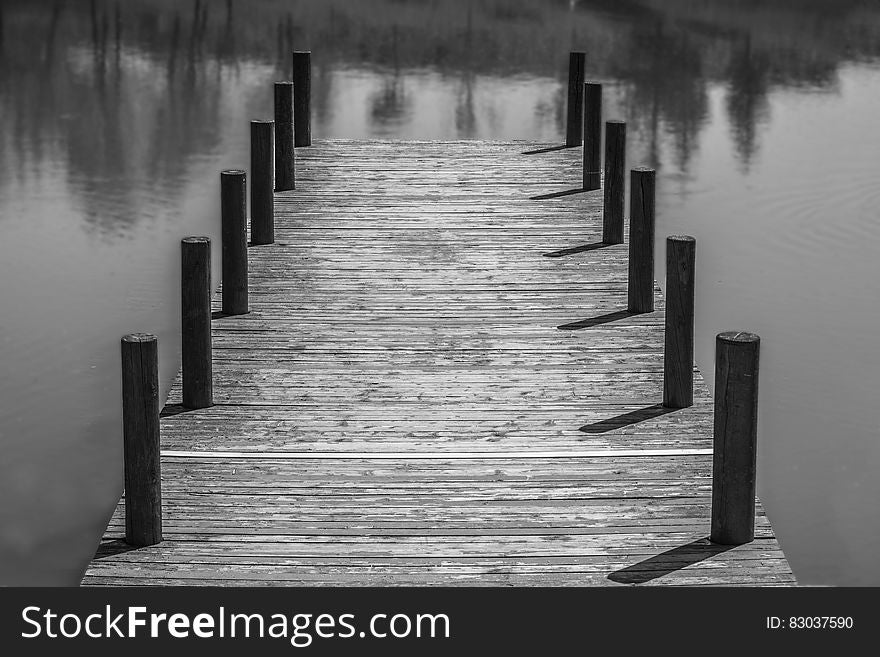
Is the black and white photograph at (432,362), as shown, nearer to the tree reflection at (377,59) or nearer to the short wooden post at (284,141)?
the short wooden post at (284,141)

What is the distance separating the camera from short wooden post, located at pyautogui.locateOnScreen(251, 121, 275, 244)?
40.0 feet

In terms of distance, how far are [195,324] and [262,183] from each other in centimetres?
339

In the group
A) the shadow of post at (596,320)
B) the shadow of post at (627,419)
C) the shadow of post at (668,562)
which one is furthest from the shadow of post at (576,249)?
the shadow of post at (668,562)

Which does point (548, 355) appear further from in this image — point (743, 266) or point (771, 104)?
point (771, 104)

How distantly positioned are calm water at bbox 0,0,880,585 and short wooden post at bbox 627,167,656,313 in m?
1.81

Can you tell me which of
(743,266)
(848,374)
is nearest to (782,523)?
(848,374)

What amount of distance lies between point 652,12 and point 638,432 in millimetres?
29547

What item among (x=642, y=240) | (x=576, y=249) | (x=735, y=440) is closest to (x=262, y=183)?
(x=576, y=249)

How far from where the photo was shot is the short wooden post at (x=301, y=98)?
15.4 m

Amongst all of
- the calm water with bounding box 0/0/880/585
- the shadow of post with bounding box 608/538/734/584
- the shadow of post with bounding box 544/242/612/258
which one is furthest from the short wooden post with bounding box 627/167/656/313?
the shadow of post with bounding box 608/538/734/584

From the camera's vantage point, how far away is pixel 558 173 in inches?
576

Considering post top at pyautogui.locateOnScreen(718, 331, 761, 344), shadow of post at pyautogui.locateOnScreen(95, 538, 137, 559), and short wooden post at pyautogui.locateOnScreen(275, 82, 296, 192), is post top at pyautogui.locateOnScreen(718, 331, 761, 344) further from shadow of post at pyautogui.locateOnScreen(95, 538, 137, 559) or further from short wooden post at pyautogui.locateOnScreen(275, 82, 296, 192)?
→ short wooden post at pyautogui.locateOnScreen(275, 82, 296, 192)

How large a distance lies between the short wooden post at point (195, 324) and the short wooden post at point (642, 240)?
333cm

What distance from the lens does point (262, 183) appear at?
40.2 ft
